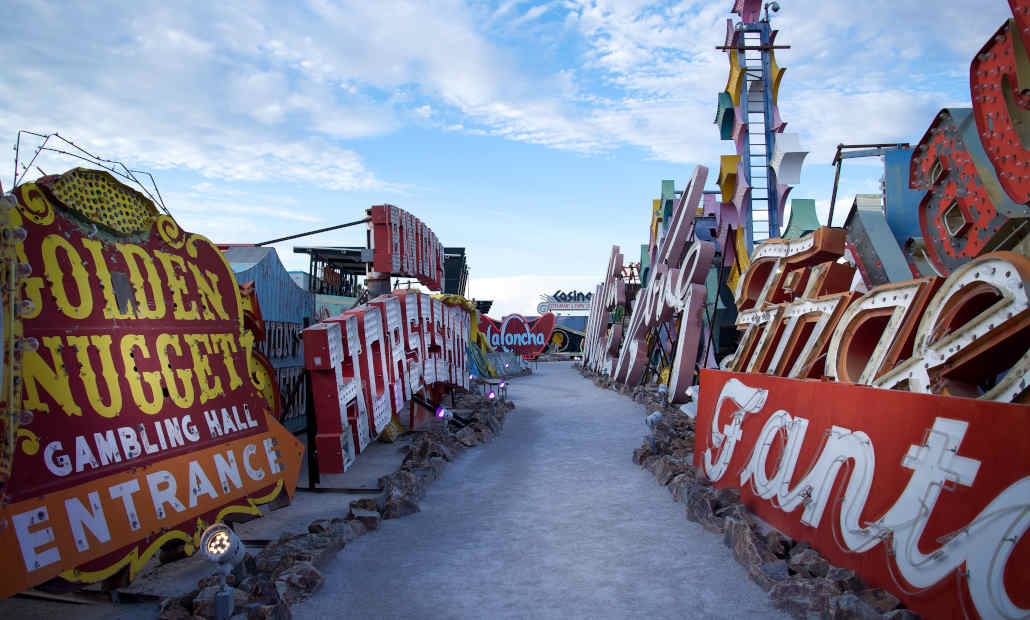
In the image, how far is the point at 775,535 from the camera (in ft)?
17.8

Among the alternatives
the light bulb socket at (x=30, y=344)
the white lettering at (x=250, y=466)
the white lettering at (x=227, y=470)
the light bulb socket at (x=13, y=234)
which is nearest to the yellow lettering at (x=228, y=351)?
the white lettering at (x=250, y=466)

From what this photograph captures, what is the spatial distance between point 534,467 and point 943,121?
6746 mm

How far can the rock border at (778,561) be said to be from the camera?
395 cm

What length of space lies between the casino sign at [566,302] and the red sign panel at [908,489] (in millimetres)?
60237

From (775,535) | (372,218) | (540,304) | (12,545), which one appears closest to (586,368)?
(372,218)

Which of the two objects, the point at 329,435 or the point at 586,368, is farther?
the point at 586,368

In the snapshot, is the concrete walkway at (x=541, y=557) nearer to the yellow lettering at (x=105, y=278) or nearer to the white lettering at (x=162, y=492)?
the white lettering at (x=162, y=492)

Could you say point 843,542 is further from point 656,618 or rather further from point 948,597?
point 656,618

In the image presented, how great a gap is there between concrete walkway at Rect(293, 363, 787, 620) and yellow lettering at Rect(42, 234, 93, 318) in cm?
276

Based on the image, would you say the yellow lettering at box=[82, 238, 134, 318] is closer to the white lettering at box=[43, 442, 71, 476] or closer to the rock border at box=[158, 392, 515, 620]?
the white lettering at box=[43, 442, 71, 476]

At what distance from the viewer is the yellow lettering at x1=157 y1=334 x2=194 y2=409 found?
19.2 ft

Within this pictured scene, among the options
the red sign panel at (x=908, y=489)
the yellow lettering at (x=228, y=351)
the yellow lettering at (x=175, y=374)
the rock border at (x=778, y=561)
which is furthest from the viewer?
the yellow lettering at (x=228, y=351)

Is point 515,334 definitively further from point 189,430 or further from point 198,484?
point 198,484

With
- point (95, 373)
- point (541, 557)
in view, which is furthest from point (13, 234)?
point (541, 557)
